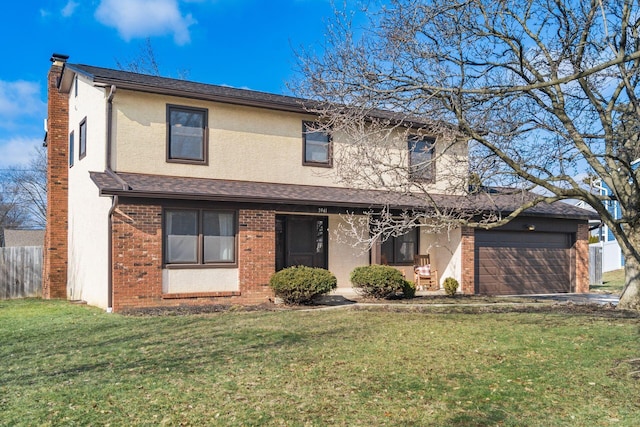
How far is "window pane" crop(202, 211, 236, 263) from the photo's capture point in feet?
43.9

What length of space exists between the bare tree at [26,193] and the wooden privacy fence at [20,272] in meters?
26.6

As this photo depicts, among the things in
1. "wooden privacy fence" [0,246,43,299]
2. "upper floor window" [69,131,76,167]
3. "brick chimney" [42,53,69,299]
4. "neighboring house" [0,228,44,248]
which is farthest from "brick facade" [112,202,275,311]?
"neighboring house" [0,228,44,248]

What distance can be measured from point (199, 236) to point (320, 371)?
719 centimetres

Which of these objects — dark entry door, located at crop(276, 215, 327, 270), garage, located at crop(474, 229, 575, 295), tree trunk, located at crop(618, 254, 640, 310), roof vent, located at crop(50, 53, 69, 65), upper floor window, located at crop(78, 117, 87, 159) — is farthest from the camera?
roof vent, located at crop(50, 53, 69, 65)

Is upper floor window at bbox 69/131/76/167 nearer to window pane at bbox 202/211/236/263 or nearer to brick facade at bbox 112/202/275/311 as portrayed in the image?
brick facade at bbox 112/202/275/311

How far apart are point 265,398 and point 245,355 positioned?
1954 mm

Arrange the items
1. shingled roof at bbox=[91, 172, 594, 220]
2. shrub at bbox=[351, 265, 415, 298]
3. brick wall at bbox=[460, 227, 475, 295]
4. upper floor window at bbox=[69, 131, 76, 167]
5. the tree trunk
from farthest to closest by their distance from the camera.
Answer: upper floor window at bbox=[69, 131, 76, 167], brick wall at bbox=[460, 227, 475, 295], shrub at bbox=[351, 265, 415, 298], the tree trunk, shingled roof at bbox=[91, 172, 594, 220]

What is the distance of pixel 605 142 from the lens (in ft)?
40.1

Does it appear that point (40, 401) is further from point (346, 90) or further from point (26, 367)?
point (346, 90)

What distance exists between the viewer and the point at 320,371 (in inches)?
268

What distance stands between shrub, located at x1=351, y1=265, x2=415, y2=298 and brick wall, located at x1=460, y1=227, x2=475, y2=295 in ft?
10.1

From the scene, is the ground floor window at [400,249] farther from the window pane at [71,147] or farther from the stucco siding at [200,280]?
the window pane at [71,147]

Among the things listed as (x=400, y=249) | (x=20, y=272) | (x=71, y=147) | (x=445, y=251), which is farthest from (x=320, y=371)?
(x=20, y=272)

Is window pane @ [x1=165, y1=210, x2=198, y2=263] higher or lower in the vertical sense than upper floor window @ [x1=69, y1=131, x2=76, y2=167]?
lower
